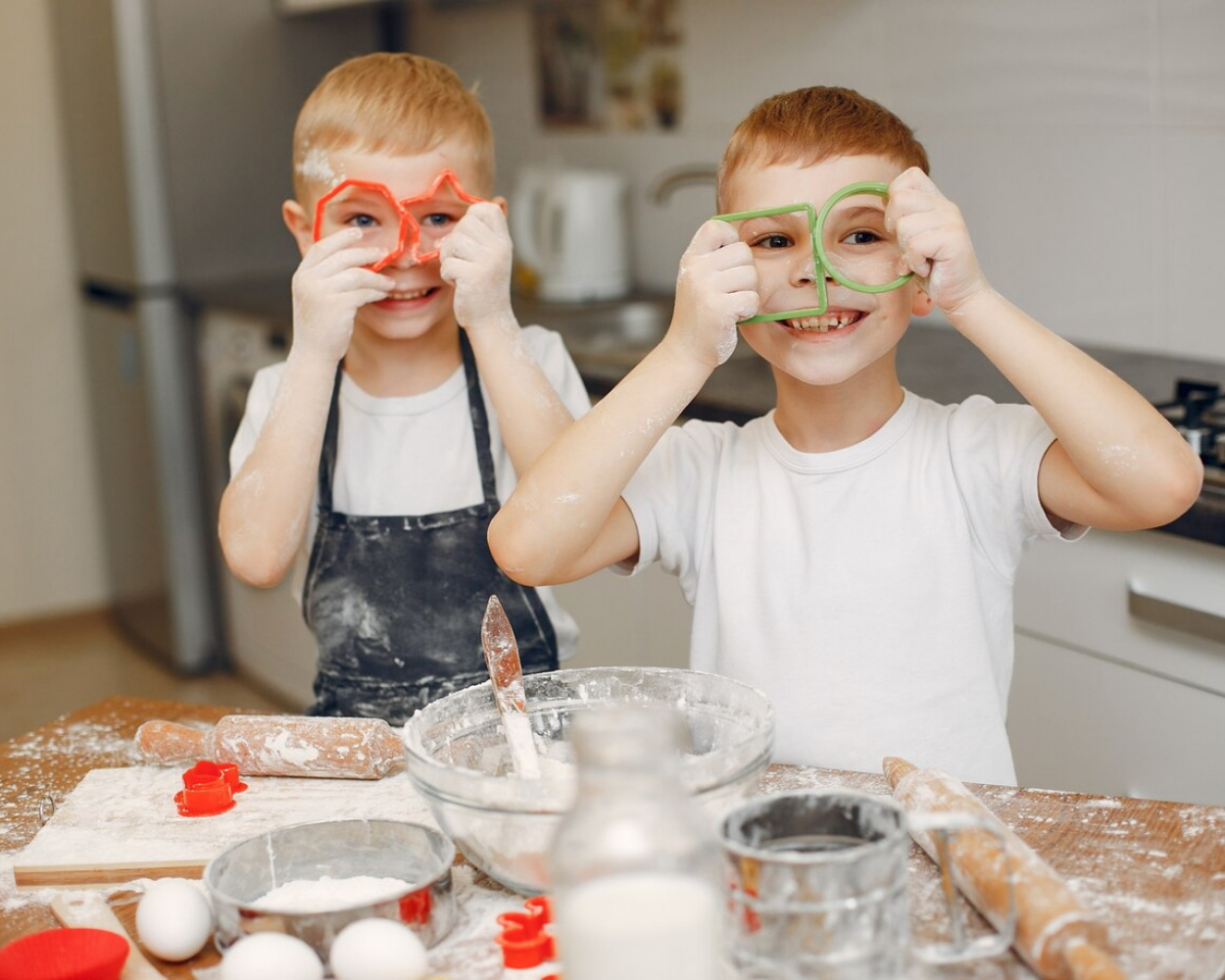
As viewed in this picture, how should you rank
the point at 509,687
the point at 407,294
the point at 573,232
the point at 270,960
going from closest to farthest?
the point at 270,960 < the point at 509,687 < the point at 407,294 < the point at 573,232

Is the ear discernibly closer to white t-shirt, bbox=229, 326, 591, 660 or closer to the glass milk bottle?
white t-shirt, bbox=229, 326, 591, 660

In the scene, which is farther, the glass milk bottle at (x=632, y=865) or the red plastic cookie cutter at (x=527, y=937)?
the red plastic cookie cutter at (x=527, y=937)

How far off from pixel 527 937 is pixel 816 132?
70 cm

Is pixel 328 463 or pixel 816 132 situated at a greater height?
→ pixel 816 132

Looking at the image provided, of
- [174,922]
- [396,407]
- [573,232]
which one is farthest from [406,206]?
[573,232]

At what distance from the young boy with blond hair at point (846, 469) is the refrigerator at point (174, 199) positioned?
225cm

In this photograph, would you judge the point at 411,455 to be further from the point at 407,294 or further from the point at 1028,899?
the point at 1028,899

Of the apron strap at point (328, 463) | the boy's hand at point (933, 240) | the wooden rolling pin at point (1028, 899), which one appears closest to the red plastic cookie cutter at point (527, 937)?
the wooden rolling pin at point (1028, 899)

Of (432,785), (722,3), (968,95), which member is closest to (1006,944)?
(432,785)

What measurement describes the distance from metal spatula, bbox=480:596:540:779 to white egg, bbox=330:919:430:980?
20 cm

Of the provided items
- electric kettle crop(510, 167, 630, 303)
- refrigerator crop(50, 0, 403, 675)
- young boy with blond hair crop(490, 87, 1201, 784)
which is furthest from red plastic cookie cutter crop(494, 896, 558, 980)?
refrigerator crop(50, 0, 403, 675)

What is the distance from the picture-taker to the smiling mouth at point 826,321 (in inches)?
47.0

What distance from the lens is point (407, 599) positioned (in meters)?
1.50

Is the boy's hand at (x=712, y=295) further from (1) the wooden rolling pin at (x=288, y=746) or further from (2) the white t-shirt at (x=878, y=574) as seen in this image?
(1) the wooden rolling pin at (x=288, y=746)
